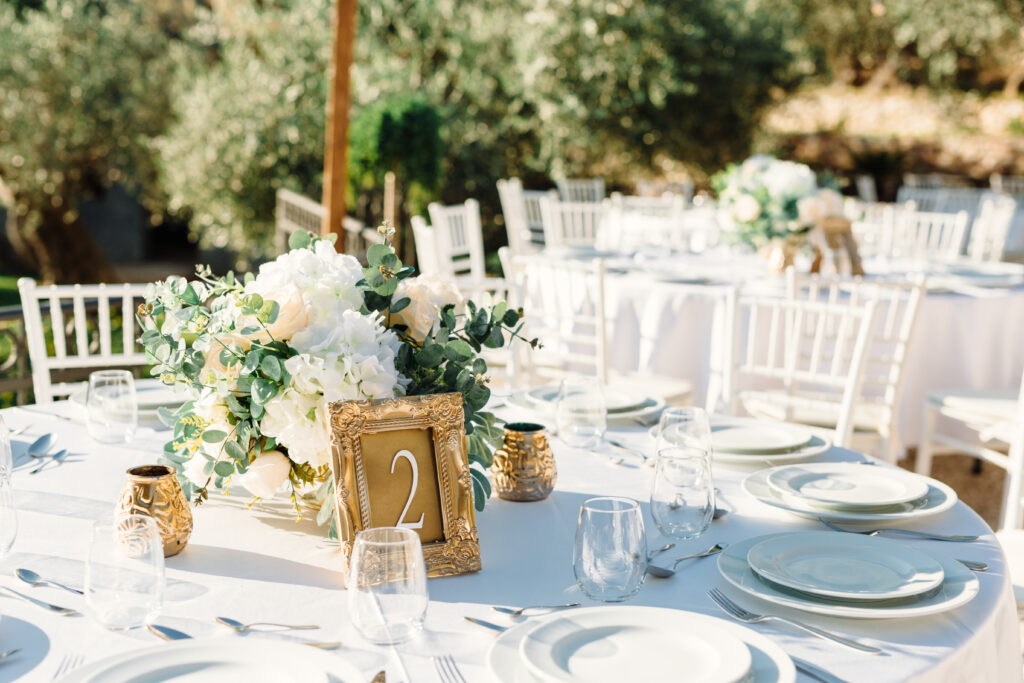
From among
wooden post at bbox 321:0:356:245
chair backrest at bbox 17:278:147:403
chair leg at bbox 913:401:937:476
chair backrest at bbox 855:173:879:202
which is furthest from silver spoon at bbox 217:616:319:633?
chair backrest at bbox 855:173:879:202

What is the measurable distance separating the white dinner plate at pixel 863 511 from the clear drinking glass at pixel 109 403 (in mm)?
1172

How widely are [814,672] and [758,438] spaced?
0.96 meters

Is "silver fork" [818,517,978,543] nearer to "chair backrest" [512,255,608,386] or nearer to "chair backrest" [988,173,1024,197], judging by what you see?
"chair backrest" [512,255,608,386]

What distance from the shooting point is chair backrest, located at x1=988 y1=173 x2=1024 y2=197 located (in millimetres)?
12942

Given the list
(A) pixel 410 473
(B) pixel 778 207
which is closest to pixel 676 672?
(A) pixel 410 473

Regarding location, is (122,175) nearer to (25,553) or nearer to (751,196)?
(751,196)

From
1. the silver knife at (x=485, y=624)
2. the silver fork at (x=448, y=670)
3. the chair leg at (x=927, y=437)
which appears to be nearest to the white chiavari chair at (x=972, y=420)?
the chair leg at (x=927, y=437)

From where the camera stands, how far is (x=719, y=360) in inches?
157

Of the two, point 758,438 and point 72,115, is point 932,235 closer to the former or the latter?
point 758,438

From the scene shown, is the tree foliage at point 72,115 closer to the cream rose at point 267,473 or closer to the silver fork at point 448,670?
the cream rose at point 267,473

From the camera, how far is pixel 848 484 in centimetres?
174

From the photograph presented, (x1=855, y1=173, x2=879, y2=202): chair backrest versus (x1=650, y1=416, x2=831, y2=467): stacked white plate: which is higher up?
(x1=855, y1=173, x2=879, y2=202): chair backrest

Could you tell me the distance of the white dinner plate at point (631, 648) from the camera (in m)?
1.07

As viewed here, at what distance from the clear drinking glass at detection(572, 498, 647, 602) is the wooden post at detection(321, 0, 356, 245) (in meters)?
4.30
